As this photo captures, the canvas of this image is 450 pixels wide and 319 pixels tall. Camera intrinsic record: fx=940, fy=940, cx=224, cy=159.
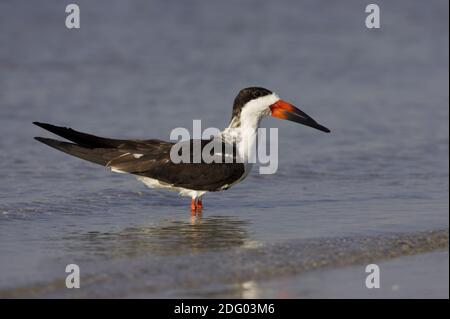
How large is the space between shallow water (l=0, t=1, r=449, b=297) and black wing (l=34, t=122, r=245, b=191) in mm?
300

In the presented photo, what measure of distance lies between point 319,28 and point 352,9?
1.41 m

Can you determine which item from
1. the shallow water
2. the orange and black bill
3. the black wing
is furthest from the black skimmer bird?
the orange and black bill

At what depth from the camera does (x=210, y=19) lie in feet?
51.7

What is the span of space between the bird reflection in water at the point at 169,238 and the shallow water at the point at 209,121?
0.05 ft

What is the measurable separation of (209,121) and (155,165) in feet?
11.2

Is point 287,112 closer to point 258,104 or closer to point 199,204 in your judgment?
point 258,104

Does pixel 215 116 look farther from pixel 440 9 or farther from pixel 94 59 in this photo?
pixel 440 9

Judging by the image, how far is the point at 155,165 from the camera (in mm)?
7562

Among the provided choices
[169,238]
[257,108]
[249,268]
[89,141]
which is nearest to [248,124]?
[257,108]

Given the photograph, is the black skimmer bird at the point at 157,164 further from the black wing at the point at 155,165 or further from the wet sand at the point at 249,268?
the wet sand at the point at 249,268

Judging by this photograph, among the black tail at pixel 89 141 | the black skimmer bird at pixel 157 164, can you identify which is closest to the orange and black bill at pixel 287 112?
the black skimmer bird at pixel 157 164

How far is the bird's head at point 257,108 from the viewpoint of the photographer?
7922 mm

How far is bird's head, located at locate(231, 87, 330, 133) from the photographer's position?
7922 millimetres

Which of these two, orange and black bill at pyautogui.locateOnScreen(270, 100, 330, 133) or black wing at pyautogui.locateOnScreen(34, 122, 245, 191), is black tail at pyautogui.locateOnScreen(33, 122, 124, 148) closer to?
black wing at pyautogui.locateOnScreen(34, 122, 245, 191)
